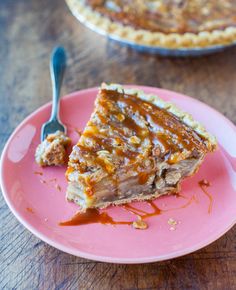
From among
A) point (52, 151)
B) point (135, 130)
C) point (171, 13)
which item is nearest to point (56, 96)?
point (52, 151)

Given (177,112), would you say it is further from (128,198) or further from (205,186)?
(128,198)

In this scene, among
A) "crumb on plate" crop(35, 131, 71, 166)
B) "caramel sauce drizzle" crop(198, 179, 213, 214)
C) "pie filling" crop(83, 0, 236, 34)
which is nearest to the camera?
"caramel sauce drizzle" crop(198, 179, 213, 214)

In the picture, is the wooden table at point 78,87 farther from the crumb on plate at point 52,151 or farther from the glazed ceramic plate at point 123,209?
the crumb on plate at point 52,151

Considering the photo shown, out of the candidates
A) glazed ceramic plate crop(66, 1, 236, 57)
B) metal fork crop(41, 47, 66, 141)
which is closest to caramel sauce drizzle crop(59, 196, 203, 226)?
metal fork crop(41, 47, 66, 141)

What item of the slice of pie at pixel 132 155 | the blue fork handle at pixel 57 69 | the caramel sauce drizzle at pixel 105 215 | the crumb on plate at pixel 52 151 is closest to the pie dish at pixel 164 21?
the blue fork handle at pixel 57 69

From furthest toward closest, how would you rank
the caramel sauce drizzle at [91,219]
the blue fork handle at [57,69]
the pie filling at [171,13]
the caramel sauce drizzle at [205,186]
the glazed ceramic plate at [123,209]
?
the pie filling at [171,13], the blue fork handle at [57,69], the caramel sauce drizzle at [205,186], the caramel sauce drizzle at [91,219], the glazed ceramic plate at [123,209]

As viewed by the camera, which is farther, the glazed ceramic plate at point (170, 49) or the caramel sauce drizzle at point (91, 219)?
the glazed ceramic plate at point (170, 49)

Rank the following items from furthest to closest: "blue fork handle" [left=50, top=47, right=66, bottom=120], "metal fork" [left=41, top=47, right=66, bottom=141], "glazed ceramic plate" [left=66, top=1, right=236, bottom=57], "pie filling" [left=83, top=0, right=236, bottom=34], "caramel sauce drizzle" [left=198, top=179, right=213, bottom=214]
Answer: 1. "pie filling" [left=83, top=0, right=236, bottom=34]
2. "glazed ceramic plate" [left=66, top=1, right=236, bottom=57]
3. "blue fork handle" [left=50, top=47, right=66, bottom=120]
4. "metal fork" [left=41, top=47, right=66, bottom=141]
5. "caramel sauce drizzle" [left=198, top=179, right=213, bottom=214]

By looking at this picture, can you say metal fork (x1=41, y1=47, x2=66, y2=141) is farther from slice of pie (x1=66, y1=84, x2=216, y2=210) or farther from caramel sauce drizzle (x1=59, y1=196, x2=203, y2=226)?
caramel sauce drizzle (x1=59, y1=196, x2=203, y2=226)
